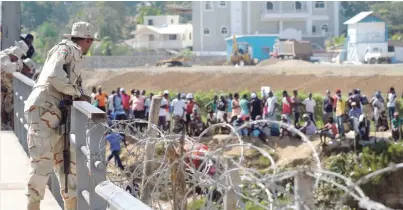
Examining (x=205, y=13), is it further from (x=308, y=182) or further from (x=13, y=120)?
(x=308, y=182)

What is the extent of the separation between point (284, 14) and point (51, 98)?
9068 centimetres

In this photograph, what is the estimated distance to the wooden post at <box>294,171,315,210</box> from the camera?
3.26m

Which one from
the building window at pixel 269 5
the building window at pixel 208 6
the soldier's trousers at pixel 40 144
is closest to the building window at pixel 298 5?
the building window at pixel 269 5

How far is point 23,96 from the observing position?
11391mm

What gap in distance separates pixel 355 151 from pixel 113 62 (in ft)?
182

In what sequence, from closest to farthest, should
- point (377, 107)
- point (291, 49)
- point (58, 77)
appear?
1. point (58, 77)
2. point (377, 107)
3. point (291, 49)

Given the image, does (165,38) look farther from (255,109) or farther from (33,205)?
(33,205)

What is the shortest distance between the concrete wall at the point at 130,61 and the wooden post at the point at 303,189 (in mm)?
75481

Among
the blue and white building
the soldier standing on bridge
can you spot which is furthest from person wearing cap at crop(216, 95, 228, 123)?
the blue and white building

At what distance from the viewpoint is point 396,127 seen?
29031 mm

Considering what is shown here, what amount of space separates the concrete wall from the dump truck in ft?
17.4

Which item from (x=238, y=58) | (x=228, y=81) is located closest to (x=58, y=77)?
(x=228, y=81)

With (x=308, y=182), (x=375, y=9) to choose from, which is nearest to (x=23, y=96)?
(x=308, y=182)

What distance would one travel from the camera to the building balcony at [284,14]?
96062mm
